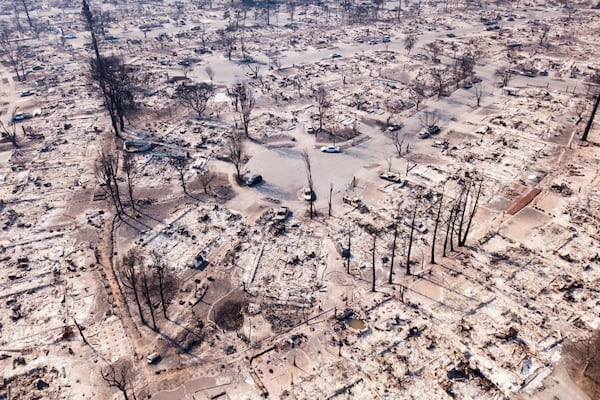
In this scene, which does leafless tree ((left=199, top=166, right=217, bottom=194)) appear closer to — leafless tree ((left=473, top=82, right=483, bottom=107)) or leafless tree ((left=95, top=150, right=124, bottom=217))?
leafless tree ((left=95, top=150, right=124, bottom=217))

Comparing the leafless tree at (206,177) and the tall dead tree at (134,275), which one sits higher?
the leafless tree at (206,177)

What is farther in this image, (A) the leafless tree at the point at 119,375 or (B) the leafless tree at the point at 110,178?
(B) the leafless tree at the point at 110,178

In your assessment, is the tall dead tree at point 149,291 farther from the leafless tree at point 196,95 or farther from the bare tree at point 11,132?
the bare tree at point 11,132

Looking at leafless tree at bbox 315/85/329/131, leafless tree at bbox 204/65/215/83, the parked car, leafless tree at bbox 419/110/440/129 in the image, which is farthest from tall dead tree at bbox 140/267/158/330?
leafless tree at bbox 204/65/215/83

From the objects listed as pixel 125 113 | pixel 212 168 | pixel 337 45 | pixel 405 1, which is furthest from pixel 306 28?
pixel 212 168

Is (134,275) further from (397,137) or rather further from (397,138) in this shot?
(397,137)

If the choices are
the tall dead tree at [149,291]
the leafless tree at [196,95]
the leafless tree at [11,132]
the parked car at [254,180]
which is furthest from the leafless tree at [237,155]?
the leafless tree at [11,132]
